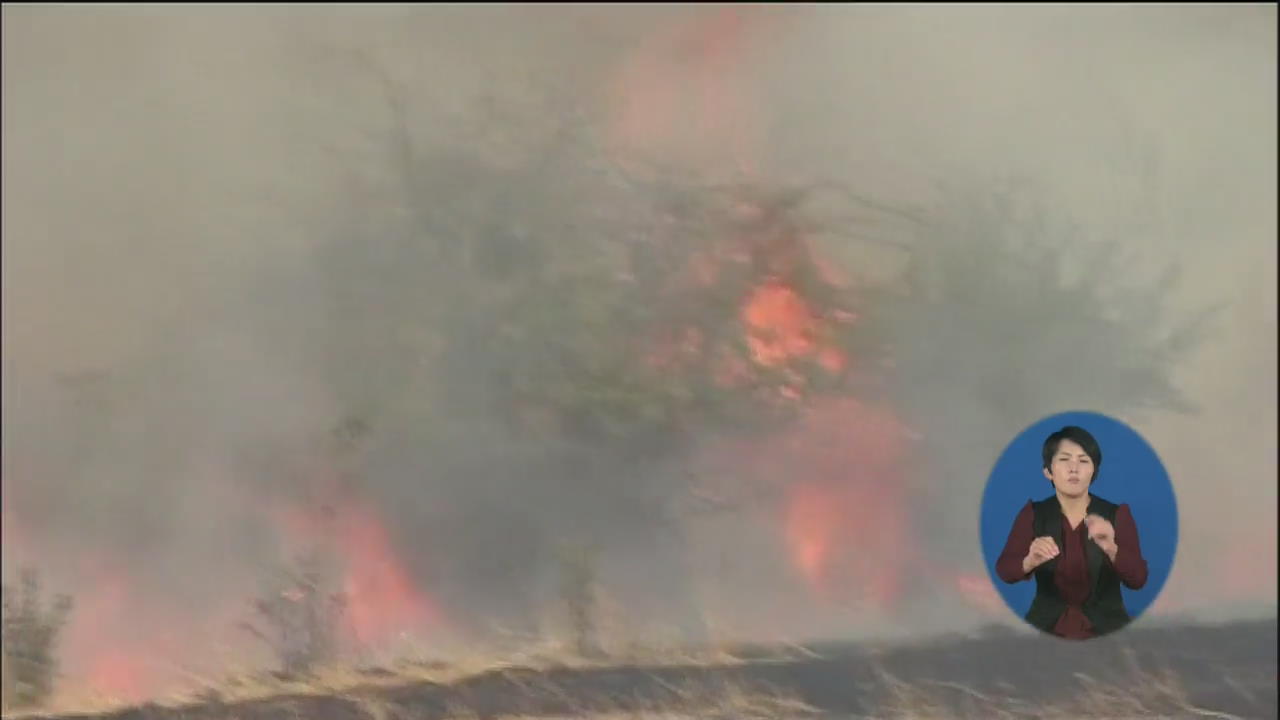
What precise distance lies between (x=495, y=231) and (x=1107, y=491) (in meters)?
0.87

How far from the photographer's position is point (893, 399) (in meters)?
1.24

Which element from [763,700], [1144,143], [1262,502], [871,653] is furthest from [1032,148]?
[763,700]

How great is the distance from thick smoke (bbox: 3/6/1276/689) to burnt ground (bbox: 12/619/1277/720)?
0.15 ft

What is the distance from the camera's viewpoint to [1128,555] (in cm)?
118

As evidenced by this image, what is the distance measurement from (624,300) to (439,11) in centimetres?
50

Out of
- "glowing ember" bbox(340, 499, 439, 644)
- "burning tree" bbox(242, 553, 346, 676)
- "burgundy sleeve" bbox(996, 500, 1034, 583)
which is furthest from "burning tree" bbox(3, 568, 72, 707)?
"burgundy sleeve" bbox(996, 500, 1034, 583)

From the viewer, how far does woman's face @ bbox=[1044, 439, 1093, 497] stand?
46.9 inches

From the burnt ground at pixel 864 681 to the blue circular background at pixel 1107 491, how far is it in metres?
0.06

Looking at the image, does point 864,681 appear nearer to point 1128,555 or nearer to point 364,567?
point 1128,555

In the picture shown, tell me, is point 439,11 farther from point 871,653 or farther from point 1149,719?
point 1149,719

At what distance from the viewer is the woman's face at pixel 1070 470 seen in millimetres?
1191

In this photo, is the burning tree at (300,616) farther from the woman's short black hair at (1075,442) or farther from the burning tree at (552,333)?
the woman's short black hair at (1075,442)

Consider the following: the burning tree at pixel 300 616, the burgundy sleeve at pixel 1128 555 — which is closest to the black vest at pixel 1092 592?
the burgundy sleeve at pixel 1128 555

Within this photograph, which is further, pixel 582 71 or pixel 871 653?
pixel 582 71
